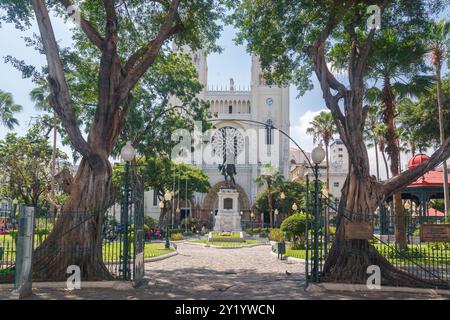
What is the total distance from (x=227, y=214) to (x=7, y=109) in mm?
21707

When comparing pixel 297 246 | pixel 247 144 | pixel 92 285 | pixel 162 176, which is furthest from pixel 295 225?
pixel 247 144

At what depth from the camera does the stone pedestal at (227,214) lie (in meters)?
42.1

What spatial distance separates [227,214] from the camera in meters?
42.7

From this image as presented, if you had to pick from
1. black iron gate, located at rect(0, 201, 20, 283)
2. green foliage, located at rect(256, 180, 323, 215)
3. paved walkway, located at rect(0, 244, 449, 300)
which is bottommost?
paved walkway, located at rect(0, 244, 449, 300)

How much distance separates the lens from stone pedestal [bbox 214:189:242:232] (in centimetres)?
4206

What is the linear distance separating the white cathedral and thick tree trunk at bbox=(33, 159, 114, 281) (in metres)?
51.2

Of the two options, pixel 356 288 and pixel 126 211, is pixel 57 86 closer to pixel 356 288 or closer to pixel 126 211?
pixel 126 211

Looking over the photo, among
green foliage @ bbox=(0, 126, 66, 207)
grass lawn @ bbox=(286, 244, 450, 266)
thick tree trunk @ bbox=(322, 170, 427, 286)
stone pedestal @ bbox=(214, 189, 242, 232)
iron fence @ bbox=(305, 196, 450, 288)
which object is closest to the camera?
iron fence @ bbox=(305, 196, 450, 288)

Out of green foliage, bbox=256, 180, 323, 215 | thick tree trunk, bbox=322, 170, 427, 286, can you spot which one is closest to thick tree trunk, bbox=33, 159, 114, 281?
thick tree trunk, bbox=322, 170, 427, 286

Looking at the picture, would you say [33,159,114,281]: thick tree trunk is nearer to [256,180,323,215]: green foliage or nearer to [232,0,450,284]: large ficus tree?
[232,0,450,284]: large ficus tree

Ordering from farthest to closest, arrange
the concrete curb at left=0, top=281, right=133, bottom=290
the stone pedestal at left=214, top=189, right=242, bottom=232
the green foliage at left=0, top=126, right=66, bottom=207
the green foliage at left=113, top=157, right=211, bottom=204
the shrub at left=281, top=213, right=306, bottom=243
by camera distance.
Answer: the stone pedestal at left=214, top=189, right=242, bottom=232
the green foliage at left=113, top=157, right=211, bottom=204
the green foliage at left=0, top=126, right=66, bottom=207
the shrub at left=281, top=213, right=306, bottom=243
the concrete curb at left=0, top=281, right=133, bottom=290

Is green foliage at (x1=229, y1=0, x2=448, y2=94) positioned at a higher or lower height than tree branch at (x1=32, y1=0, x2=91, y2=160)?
higher
